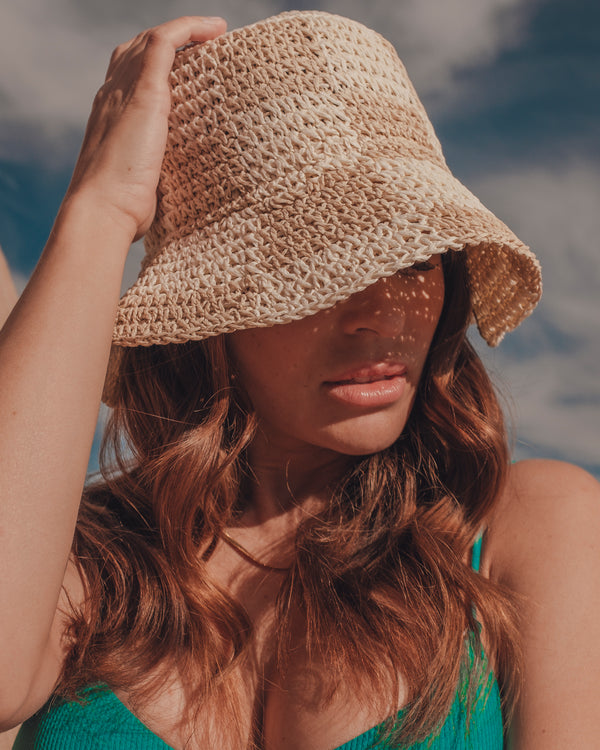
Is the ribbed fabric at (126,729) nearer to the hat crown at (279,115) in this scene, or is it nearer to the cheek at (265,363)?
the cheek at (265,363)

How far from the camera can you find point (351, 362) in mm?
1560

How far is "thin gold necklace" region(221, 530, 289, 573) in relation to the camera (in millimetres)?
1820

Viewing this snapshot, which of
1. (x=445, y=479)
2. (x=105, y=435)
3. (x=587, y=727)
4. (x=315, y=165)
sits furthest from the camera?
(x=105, y=435)

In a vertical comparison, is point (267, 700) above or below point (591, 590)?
below

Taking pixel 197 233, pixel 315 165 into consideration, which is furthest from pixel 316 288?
pixel 197 233

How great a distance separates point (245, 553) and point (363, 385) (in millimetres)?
575

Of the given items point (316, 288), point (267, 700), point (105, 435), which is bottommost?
point (267, 700)

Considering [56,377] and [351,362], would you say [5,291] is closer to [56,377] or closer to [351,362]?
[56,377]

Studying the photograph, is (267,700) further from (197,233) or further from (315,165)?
(315,165)

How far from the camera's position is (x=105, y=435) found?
2.02 metres

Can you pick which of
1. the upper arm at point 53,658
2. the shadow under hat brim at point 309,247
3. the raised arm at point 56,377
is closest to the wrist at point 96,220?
the raised arm at point 56,377

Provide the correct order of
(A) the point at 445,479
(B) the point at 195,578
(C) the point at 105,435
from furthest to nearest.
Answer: (C) the point at 105,435 → (A) the point at 445,479 → (B) the point at 195,578

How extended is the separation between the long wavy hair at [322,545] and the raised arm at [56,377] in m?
0.26

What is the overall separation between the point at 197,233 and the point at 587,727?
1.32m
